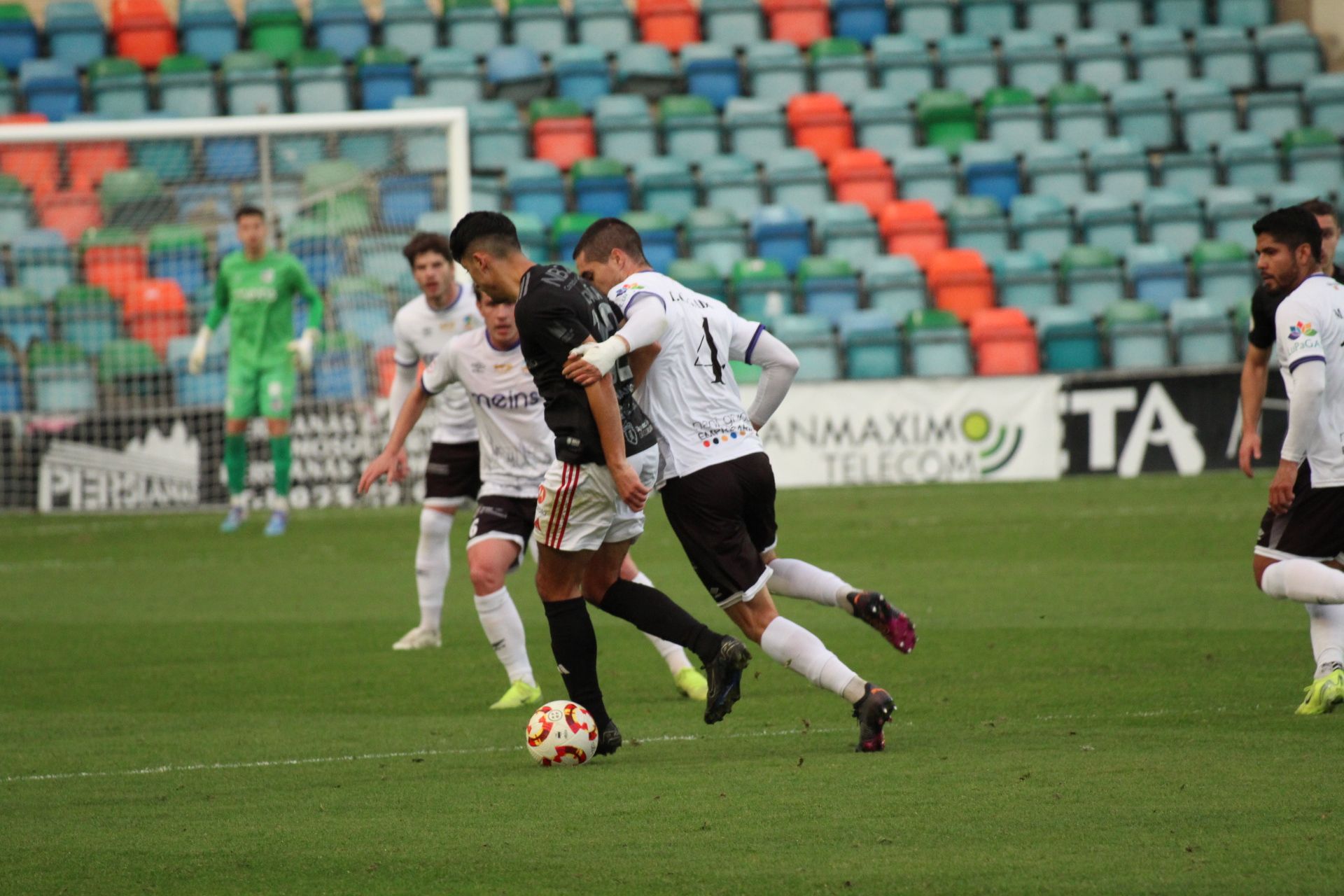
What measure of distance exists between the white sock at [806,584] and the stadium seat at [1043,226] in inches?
571

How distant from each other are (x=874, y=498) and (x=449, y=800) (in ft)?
36.1

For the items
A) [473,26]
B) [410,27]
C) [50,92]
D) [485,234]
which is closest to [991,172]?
[473,26]

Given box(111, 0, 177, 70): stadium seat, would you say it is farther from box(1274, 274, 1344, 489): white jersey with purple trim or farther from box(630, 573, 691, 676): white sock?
box(1274, 274, 1344, 489): white jersey with purple trim

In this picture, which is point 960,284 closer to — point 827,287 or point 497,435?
point 827,287

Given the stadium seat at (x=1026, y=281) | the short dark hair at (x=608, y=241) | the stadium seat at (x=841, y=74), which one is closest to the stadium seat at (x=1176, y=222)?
the stadium seat at (x=1026, y=281)

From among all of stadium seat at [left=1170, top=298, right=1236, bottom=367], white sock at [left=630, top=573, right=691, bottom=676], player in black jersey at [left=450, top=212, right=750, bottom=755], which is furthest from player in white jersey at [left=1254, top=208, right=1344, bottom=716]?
stadium seat at [left=1170, top=298, right=1236, bottom=367]

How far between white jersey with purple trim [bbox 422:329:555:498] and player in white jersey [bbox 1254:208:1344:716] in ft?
10.9

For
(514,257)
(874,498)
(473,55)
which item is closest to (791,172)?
(473,55)

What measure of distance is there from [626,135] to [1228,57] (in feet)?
27.5

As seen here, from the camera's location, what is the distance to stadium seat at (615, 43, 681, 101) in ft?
71.4

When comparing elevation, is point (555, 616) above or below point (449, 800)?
above

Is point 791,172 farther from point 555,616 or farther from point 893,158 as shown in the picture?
point 555,616

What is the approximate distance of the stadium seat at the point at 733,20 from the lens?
2278cm

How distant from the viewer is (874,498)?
52.1 feet
